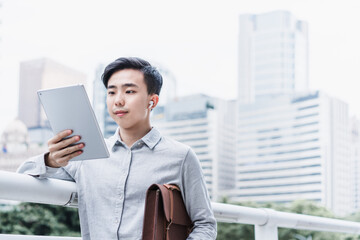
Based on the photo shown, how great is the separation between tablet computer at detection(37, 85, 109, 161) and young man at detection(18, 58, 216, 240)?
0.32 ft

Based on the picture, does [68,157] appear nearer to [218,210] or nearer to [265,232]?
[218,210]

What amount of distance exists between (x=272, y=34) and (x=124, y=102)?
267 ft

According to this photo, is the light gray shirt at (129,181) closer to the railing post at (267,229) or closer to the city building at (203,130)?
the railing post at (267,229)

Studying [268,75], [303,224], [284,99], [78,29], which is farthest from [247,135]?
[303,224]

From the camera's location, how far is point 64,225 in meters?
22.5

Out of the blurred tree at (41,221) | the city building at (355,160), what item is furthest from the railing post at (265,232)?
the city building at (355,160)

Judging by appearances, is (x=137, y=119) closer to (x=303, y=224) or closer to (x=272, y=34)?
(x=303, y=224)

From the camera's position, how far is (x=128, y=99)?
142 cm

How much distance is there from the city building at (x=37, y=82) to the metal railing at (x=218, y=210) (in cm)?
6590

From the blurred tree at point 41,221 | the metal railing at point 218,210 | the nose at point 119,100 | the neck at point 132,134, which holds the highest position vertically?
the nose at point 119,100

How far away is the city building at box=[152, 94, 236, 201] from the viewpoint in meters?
69.6

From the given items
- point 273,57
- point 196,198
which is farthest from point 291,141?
point 196,198

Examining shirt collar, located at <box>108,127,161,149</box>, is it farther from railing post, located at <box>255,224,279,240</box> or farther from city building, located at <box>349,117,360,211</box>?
city building, located at <box>349,117,360,211</box>

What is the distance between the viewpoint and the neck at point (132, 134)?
57.6 inches
